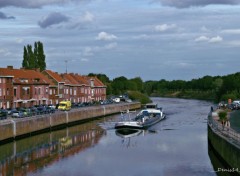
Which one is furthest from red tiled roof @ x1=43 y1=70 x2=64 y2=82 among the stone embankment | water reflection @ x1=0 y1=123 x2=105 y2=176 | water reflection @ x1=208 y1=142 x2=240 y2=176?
the stone embankment

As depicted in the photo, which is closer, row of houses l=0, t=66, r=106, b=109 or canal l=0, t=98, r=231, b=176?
canal l=0, t=98, r=231, b=176

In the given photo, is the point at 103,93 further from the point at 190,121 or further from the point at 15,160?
the point at 15,160

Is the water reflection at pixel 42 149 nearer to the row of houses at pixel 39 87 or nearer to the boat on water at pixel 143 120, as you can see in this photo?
the boat on water at pixel 143 120

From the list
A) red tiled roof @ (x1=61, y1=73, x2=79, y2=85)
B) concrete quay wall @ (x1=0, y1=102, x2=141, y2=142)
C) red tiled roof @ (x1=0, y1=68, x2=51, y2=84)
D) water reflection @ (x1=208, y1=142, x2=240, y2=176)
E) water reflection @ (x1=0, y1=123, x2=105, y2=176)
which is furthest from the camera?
red tiled roof @ (x1=61, y1=73, x2=79, y2=85)

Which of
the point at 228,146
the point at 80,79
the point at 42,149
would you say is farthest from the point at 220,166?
the point at 80,79

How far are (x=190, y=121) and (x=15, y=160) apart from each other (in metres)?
47.8

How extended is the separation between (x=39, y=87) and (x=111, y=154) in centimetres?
5567

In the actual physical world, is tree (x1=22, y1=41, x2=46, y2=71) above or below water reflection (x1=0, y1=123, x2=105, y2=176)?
above

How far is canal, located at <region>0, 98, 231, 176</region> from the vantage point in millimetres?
45500

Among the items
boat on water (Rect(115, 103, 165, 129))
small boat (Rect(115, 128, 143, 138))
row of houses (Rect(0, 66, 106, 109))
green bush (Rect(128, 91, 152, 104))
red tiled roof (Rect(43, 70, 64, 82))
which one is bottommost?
small boat (Rect(115, 128, 143, 138))

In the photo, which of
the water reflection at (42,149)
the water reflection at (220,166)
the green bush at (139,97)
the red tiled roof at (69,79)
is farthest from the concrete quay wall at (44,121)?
the green bush at (139,97)

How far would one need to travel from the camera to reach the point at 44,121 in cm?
7650

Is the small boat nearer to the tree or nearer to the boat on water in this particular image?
the boat on water

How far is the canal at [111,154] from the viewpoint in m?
45.5
